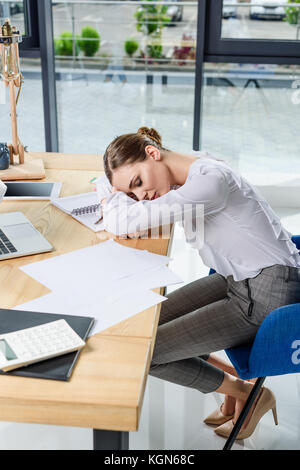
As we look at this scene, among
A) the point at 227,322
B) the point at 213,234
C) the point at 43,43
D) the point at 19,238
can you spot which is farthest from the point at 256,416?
the point at 43,43

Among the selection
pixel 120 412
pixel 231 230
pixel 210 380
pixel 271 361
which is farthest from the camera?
pixel 210 380

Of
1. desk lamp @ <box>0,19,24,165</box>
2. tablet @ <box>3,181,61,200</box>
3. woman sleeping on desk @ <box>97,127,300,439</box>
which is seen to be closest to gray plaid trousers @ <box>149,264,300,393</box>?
woman sleeping on desk @ <box>97,127,300,439</box>

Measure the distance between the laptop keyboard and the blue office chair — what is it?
70 centimetres

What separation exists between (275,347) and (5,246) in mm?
784

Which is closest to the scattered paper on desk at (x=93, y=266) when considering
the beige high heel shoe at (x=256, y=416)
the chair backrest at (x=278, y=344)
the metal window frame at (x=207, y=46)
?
the chair backrest at (x=278, y=344)

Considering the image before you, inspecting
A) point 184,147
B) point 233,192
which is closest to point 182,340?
point 233,192

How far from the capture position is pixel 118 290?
130 centimetres

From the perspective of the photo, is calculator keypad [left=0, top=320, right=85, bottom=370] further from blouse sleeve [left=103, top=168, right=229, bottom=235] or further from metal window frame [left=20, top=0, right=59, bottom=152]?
metal window frame [left=20, top=0, right=59, bottom=152]

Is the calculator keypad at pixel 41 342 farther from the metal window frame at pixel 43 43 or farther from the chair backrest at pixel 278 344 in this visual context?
the metal window frame at pixel 43 43

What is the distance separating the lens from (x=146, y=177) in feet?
5.13

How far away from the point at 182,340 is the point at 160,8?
2637 millimetres

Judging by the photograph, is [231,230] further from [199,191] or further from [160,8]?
[160,8]

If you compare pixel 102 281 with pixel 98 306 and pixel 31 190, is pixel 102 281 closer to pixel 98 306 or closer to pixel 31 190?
pixel 98 306

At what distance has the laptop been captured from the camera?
1.50 metres
